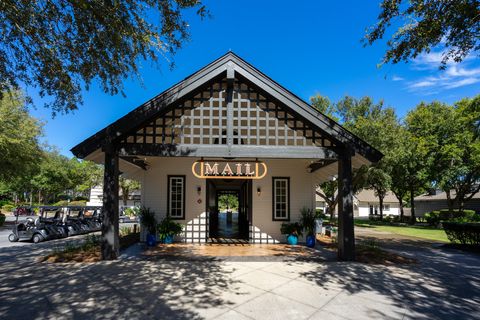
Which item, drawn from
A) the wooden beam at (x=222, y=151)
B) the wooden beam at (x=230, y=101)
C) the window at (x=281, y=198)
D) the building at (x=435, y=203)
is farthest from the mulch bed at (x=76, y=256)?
the building at (x=435, y=203)

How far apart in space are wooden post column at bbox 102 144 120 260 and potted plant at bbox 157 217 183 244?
2864 millimetres

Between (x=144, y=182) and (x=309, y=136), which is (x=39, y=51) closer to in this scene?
(x=144, y=182)

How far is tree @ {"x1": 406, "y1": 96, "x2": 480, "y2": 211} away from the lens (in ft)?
79.5

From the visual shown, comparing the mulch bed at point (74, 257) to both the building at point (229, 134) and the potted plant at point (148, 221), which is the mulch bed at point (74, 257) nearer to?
the building at point (229, 134)

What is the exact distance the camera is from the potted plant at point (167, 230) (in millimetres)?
11023

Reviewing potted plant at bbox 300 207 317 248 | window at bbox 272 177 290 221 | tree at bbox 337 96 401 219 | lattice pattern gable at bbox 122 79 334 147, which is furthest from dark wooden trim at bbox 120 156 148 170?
tree at bbox 337 96 401 219

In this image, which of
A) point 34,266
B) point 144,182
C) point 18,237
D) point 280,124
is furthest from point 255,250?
point 18,237

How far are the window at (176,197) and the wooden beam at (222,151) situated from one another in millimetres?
3650

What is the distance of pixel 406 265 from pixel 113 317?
309 inches

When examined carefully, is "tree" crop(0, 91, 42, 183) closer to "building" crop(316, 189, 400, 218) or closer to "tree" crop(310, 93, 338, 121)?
"tree" crop(310, 93, 338, 121)

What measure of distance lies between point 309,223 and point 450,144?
22133 millimetres

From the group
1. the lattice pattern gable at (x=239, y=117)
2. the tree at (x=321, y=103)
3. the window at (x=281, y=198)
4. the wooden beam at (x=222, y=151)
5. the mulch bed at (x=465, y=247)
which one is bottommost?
the mulch bed at (x=465, y=247)

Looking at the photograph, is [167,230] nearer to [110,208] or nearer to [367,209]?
[110,208]

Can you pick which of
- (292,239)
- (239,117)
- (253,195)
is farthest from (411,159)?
(239,117)
